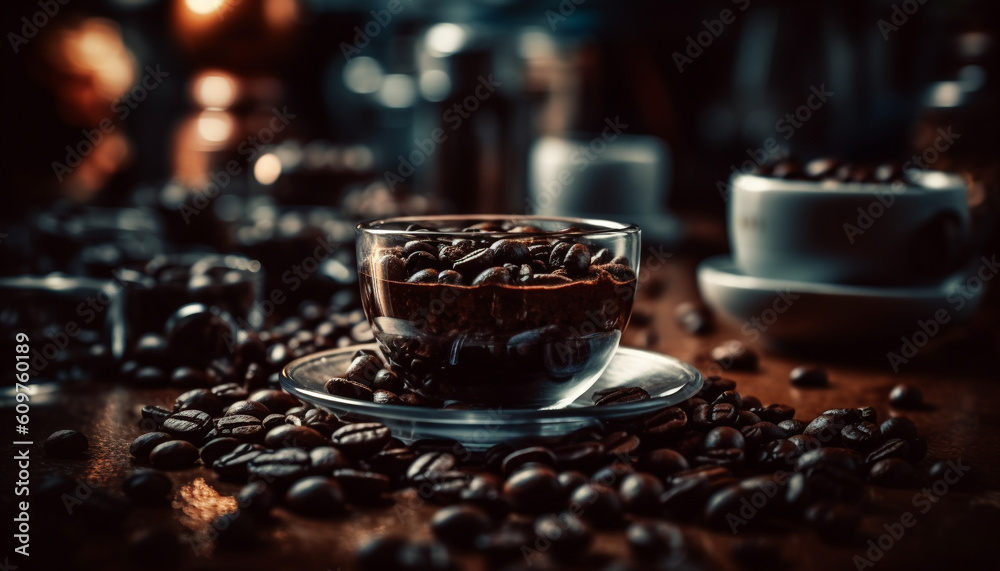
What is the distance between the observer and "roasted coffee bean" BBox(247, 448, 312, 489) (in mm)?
825

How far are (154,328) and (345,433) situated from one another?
26.1 inches

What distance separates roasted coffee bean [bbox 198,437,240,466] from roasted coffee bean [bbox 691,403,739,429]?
539mm

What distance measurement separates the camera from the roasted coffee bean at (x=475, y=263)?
3.03 ft

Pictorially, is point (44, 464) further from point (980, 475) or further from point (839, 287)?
point (839, 287)

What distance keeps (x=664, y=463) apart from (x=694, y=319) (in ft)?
2.95

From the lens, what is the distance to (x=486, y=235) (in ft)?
2.97

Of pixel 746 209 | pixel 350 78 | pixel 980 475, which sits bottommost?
pixel 980 475

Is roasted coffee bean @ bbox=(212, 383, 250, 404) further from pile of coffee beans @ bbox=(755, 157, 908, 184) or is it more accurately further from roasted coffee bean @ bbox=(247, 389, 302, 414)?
pile of coffee beans @ bbox=(755, 157, 908, 184)

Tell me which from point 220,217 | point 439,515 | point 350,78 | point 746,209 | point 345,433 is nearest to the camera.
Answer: point 439,515

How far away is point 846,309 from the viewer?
4.56 ft

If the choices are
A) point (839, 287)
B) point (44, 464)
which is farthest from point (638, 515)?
point (839, 287)
